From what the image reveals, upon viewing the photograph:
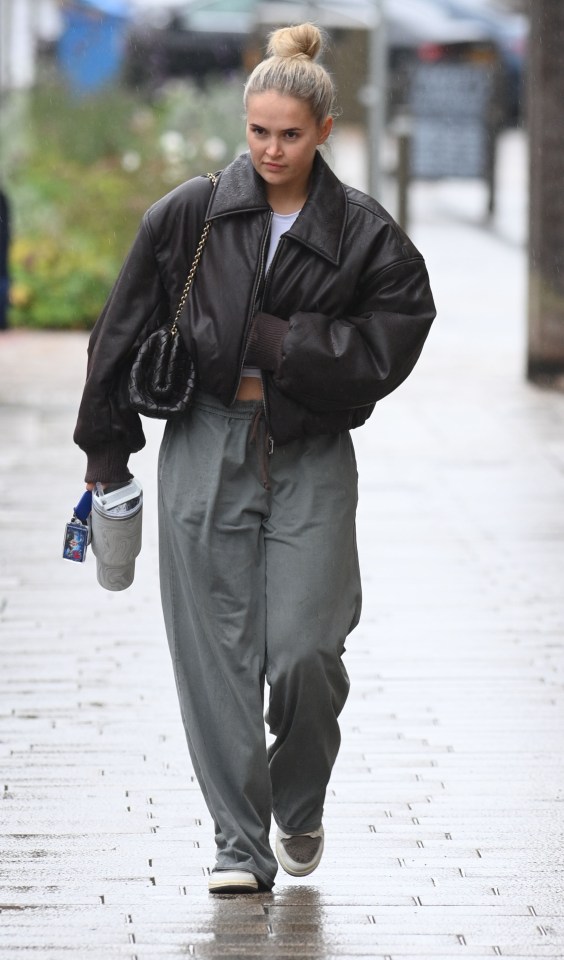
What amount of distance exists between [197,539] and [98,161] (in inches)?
561

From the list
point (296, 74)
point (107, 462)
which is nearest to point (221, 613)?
point (107, 462)

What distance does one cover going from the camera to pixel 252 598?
402 centimetres

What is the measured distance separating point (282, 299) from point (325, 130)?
379 millimetres

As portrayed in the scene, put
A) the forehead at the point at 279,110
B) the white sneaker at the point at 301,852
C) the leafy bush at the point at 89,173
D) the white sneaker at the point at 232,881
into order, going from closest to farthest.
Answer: the forehead at the point at 279,110
the white sneaker at the point at 232,881
the white sneaker at the point at 301,852
the leafy bush at the point at 89,173

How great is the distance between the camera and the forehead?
3.84 meters

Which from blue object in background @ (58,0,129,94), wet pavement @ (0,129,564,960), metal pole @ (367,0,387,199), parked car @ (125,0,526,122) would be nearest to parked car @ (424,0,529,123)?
parked car @ (125,0,526,122)

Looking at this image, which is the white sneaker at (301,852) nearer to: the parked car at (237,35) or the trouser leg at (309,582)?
the trouser leg at (309,582)

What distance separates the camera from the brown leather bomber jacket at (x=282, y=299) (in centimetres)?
390

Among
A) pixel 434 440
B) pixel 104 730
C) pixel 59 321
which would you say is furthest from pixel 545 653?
pixel 59 321

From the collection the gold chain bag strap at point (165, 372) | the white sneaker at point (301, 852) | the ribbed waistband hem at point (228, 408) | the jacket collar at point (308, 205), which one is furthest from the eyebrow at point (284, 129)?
the white sneaker at point (301, 852)

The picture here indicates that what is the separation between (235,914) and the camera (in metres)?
3.97

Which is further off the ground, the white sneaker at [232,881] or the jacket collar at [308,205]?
the jacket collar at [308,205]

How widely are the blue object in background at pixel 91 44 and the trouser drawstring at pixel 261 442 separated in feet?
54.1

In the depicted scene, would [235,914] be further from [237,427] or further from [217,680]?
[237,427]
